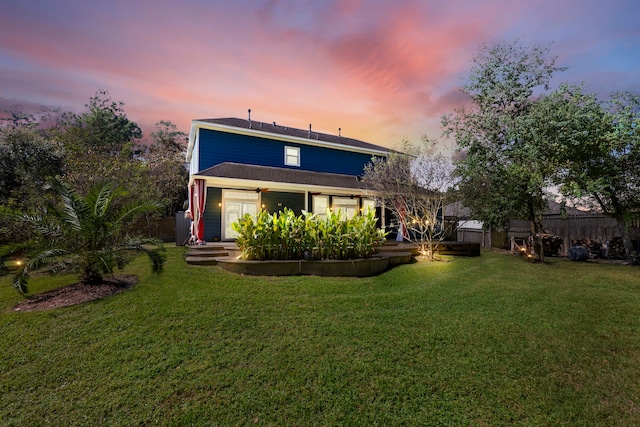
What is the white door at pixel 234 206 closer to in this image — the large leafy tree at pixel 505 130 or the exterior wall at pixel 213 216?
the exterior wall at pixel 213 216

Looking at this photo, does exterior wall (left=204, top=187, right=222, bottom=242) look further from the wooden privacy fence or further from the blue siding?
the wooden privacy fence

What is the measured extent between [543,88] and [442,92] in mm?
3538

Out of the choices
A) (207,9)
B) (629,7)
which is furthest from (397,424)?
(629,7)

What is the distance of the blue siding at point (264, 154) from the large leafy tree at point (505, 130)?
600cm

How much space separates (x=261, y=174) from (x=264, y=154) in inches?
74.6

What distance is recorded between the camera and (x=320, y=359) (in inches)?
130

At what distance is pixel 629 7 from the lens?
776 centimetres

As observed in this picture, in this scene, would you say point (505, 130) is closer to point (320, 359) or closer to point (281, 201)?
point (281, 201)

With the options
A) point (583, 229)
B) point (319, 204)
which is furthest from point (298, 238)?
point (583, 229)

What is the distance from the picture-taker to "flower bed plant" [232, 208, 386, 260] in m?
7.33

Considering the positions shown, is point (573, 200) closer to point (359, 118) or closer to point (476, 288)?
point (476, 288)

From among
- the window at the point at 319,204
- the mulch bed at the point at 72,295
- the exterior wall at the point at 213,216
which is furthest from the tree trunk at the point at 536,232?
the mulch bed at the point at 72,295

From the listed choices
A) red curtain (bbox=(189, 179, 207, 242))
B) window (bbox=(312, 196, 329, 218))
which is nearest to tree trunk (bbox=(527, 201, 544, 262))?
window (bbox=(312, 196, 329, 218))

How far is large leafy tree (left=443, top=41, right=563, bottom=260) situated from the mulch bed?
1149cm
